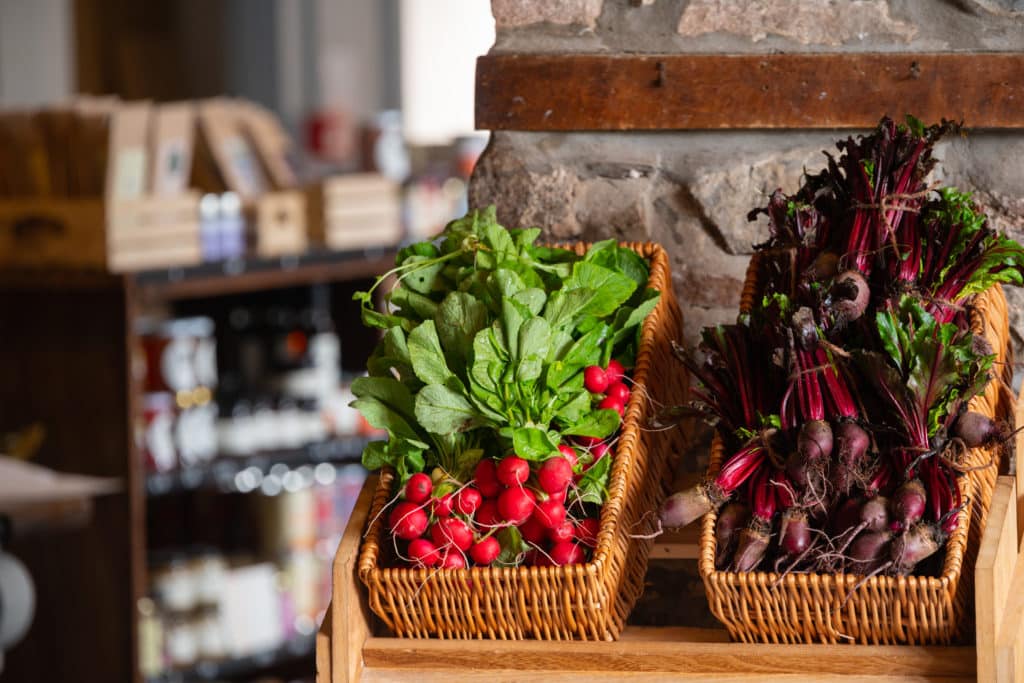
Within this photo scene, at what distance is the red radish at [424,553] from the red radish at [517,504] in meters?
0.09

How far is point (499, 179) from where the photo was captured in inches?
79.3

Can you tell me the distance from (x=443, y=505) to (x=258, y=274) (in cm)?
206

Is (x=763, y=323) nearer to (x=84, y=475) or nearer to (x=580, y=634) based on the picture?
(x=580, y=634)

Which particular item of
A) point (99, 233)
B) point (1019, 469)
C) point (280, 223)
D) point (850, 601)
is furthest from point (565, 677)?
point (280, 223)

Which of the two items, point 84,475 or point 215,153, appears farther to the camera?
point 215,153

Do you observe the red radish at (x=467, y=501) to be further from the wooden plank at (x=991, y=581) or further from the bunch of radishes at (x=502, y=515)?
the wooden plank at (x=991, y=581)

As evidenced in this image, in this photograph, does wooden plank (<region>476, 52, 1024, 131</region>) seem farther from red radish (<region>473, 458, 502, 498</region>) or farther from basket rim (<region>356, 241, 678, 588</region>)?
red radish (<region>473, 458, 502, 498</region>)

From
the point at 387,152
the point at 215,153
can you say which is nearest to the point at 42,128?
the point at 215,153

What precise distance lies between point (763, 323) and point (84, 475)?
217 centimetres

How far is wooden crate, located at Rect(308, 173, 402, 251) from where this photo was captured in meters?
3.67

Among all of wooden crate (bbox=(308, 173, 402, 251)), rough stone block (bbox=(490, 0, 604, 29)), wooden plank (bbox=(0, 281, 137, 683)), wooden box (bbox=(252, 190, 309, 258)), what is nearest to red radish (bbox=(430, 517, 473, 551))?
rough stone block (bbox=(490, 0, 604, 29))

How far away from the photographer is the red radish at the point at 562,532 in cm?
147

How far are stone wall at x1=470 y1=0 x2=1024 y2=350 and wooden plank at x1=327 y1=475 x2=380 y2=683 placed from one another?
0.70m

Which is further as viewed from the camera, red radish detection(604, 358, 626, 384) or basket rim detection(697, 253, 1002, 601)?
red radish detection(604, 358, 626, 384)
